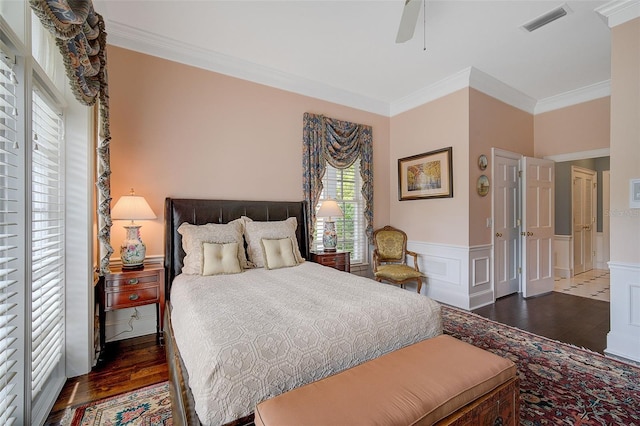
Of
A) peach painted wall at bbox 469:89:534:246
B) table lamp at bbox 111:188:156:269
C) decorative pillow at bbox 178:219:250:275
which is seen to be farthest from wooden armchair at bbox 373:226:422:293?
table lamp at bbox 111:188:156:269

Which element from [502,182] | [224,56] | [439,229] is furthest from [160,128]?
[502,182]

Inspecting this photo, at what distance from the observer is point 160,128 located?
304cm

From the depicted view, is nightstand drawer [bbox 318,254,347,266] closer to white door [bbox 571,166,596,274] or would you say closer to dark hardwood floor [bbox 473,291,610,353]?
dark hardwood floor [bbox 473,291,610,353]

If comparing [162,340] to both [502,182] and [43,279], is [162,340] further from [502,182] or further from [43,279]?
[502,182]

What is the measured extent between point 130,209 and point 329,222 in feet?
7.57

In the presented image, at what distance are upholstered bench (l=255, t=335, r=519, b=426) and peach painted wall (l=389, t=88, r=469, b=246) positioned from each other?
8.56ft

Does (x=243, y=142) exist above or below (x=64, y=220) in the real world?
above

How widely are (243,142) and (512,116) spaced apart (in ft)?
13.2

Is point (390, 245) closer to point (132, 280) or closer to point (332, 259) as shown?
point (332, 259)

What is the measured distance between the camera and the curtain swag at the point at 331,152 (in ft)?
12.9

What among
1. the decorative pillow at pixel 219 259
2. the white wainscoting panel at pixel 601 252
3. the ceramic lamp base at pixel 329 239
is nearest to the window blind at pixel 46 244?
the decorative pillow at pixel 219 259

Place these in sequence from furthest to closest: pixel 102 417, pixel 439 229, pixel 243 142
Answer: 1. pixel 439 229
2. pixel 243 142
3. pixel 102 417

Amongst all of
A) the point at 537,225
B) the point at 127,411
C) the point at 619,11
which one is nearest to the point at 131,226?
the point at 127,411

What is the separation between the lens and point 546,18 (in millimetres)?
2688
